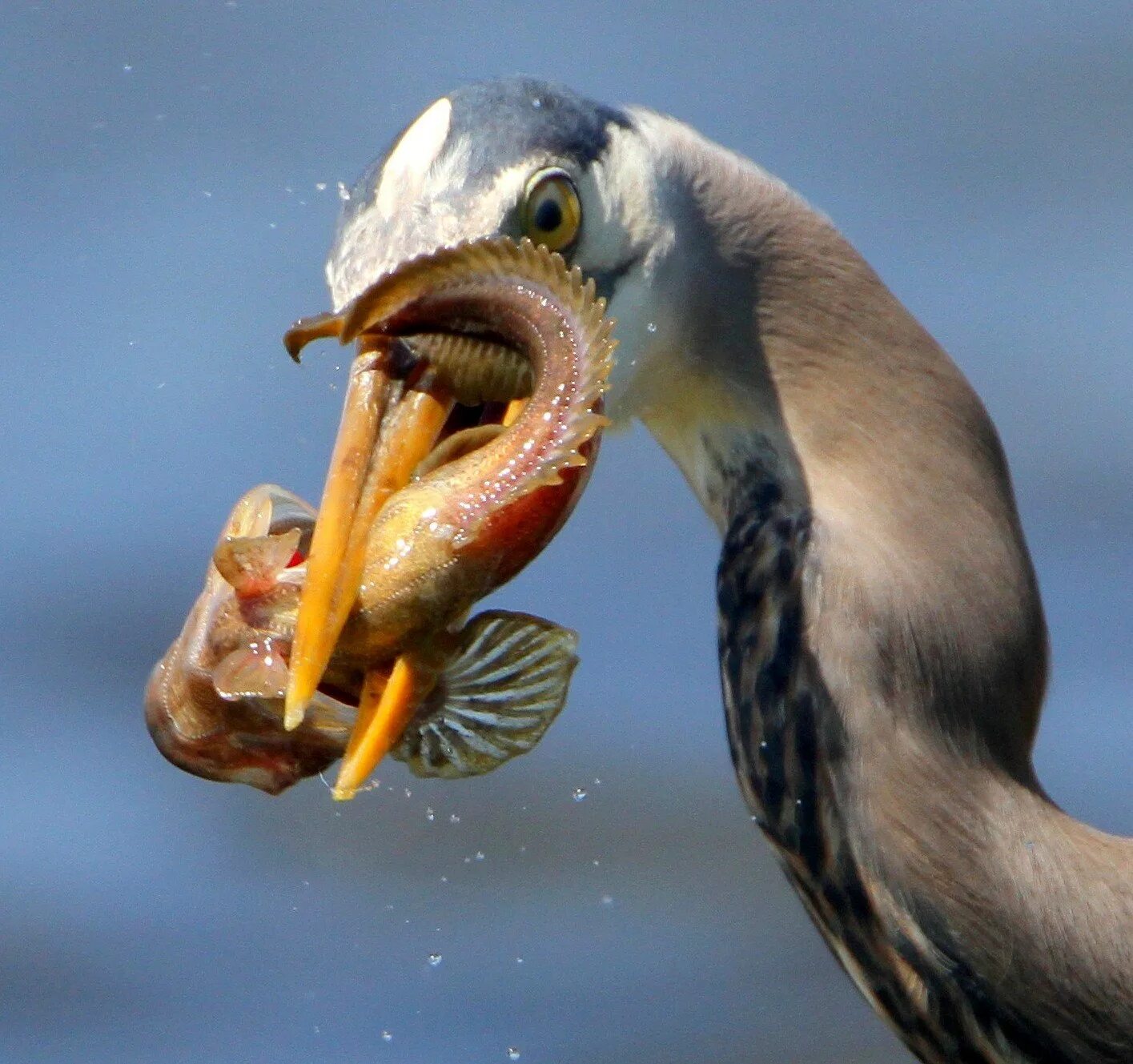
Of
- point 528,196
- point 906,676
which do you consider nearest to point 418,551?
point 528,196

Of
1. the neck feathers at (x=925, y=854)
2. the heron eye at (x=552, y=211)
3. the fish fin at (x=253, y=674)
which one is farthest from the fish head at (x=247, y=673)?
the neck feathers at (x=925, y=854)

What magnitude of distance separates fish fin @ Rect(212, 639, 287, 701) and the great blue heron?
357 mm

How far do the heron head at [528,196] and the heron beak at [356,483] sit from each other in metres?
0.10

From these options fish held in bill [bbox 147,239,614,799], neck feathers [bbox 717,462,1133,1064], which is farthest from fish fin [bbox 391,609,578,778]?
neck feathers [bbox 717,462,1133,1064]

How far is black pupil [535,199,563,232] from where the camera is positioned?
1.90 metres

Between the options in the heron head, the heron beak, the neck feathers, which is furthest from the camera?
the neck feathers

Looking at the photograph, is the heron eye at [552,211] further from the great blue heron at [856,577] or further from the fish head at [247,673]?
the fish head at [247,673]

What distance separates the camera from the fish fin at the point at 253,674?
171 centimetres

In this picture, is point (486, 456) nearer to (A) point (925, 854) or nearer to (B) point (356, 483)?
(B) point (356, 483)

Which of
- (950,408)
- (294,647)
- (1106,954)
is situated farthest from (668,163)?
(1106,954)

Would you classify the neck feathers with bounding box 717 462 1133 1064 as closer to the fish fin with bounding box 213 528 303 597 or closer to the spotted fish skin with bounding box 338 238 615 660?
the spotted fish skin with bounding box 338 238 615 660

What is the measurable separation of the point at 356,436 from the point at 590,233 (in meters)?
0.34

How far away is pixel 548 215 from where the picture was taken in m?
1.91

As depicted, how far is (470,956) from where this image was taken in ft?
13.7
